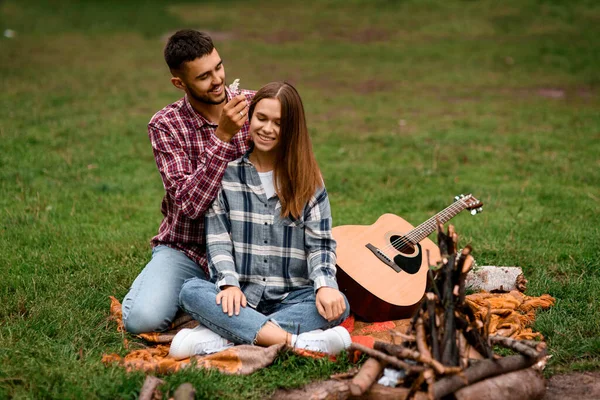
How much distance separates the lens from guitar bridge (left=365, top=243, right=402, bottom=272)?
14.4ft

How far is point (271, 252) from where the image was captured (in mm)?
3963

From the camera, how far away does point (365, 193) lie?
7156mm

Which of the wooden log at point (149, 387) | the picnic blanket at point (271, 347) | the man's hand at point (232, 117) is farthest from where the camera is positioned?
the man's hand at point (232, 117)

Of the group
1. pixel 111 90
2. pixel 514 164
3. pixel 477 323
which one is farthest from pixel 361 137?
pixel 477 323

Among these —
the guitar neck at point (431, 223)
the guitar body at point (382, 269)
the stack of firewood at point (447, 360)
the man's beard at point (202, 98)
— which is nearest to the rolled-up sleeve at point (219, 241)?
the man's beard at point (202, 98)

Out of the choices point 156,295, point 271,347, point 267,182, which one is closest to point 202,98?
point 267,182

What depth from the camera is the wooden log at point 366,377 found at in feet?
9.97

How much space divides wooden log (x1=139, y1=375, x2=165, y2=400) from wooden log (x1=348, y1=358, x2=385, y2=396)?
35.4 inches

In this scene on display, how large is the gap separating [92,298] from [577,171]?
5.49 meters

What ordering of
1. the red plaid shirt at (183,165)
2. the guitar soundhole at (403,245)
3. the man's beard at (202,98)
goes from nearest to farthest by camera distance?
the red plaid shirt at (183,165)
the man's beard at (202,98)
the guitar soundhole at (403,245)

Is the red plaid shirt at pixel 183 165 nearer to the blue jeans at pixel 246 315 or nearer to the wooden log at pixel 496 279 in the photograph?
the blue jeans at pixel 246 315

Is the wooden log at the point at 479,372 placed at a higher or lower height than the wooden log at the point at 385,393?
higher

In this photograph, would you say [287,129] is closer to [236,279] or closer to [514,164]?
[236,279]

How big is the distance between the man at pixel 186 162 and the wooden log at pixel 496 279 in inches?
72.9
